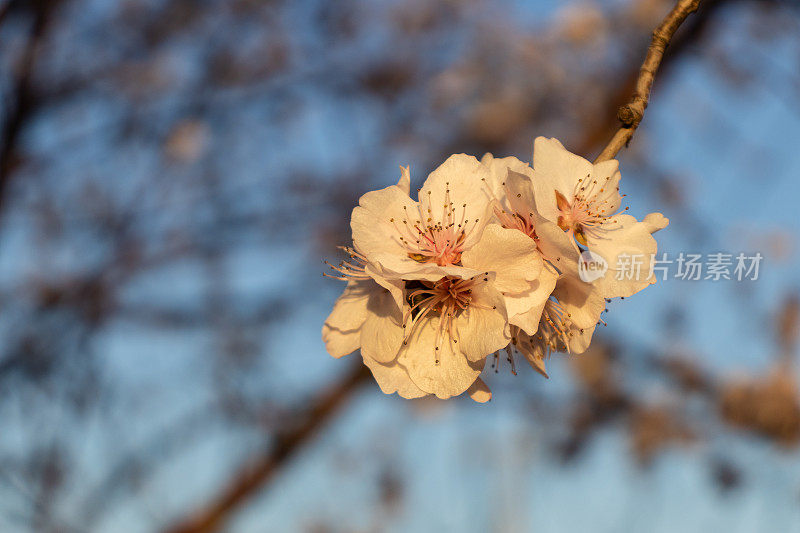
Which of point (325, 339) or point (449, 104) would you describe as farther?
point (449, 104)

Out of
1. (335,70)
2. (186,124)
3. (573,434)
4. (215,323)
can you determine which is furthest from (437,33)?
(573,434)

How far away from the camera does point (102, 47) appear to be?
427 centimetres

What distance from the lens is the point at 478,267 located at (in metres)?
1.13

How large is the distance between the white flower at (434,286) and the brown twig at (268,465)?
262 centimetres

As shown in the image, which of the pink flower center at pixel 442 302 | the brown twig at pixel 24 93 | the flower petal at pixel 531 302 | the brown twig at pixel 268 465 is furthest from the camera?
the brown twig at pixel 268 465

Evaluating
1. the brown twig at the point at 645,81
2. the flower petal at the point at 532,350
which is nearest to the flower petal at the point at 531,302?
the flower petal at the point at 532,350

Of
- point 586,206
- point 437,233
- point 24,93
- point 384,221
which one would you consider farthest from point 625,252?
point 24,93

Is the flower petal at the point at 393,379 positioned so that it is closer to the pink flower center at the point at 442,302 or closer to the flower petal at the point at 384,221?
the pink flower center at the point at 442,302

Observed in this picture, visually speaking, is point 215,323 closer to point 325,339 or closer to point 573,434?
point 573,434

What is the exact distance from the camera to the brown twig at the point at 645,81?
1089 millimetres

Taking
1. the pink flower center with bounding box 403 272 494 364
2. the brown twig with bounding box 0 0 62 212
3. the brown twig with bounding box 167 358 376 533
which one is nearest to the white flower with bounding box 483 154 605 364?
the pink flower center with bounding box 403 272 494 364

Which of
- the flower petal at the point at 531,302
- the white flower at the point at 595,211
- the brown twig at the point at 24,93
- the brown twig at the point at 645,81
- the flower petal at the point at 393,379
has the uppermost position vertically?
the brown twig at the point at 24,93

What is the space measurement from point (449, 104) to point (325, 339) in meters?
4.48

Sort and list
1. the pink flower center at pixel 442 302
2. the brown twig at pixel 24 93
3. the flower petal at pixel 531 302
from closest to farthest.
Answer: the flower petal at pixel 531 302, the pink flower center at pixel 442 302, the brown twig at pixel 24 93
